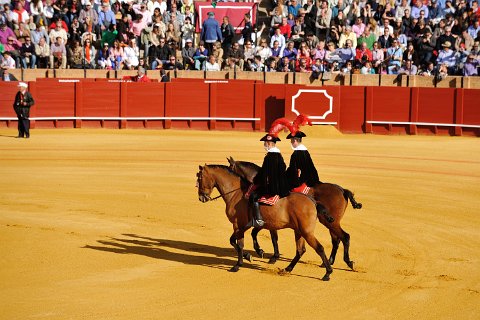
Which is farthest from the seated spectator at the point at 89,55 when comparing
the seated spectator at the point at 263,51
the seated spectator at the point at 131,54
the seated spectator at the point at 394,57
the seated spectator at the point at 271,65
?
the seated spectator at the point at 394,57

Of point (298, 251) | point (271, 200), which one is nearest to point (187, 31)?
point (298, 251)

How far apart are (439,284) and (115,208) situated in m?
6.35

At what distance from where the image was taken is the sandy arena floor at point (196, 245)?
10.2m

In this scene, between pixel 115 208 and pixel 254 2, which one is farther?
pixel 254 2

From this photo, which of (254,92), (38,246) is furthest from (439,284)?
(254,92)

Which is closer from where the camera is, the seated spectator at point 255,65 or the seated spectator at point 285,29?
the seated spectator at point 285,29

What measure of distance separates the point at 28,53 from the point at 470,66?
12.5 metres

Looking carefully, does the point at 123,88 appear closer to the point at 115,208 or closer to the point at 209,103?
the point at 209,103

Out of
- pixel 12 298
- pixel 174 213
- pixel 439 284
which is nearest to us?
pixel 12 298

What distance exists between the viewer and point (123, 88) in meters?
29.1

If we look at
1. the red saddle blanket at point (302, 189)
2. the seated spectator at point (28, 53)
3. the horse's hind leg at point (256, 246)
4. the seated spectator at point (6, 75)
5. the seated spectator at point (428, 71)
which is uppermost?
the seated spectator at point (28, 53)

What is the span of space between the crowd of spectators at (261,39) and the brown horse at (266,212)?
57.7 ft

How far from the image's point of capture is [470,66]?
2916cm

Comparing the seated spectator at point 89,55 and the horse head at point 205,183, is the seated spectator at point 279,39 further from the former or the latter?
the horse head at point 205,183
